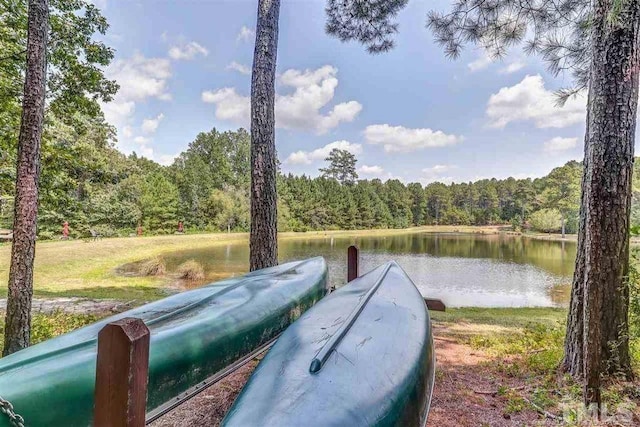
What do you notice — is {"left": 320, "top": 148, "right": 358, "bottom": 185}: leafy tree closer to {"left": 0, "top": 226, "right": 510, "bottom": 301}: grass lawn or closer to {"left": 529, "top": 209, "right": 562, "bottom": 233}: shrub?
{"left": 529, "top": 209, "right": 562, "bottom": 233}: shrub

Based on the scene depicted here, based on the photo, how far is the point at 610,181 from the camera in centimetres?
243

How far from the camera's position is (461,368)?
3.37 metres

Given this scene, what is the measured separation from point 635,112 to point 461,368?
251 cm

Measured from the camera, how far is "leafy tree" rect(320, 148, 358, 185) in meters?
58.0

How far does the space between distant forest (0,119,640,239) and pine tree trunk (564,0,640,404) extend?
1034 millimetres

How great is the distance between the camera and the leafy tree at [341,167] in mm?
58000

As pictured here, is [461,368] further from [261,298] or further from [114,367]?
[114,367]

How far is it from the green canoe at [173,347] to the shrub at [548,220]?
39400 millimetres

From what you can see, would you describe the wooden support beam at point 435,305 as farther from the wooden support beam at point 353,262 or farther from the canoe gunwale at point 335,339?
the canoe gunwale at point 335,339

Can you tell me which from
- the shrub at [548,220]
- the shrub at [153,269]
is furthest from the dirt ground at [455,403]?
the shrub at [548,220]

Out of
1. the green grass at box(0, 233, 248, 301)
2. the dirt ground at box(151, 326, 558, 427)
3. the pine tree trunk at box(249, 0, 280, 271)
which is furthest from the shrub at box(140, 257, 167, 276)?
the dirt ground at box(151, 326, 558, 427)

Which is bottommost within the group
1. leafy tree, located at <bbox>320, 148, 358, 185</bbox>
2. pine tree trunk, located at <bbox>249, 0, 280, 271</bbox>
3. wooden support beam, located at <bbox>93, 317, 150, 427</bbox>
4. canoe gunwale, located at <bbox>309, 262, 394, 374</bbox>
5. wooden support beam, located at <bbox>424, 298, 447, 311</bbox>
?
wooden support beam, located at <bbox>424, 298, 447, 311</bbox>

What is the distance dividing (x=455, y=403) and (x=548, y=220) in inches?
1567

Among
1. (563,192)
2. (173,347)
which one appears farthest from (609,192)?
(563,192)
